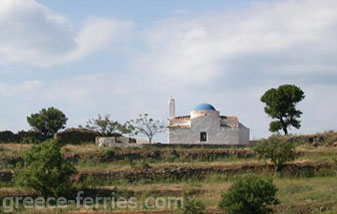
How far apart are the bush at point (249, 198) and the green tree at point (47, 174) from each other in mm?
8923

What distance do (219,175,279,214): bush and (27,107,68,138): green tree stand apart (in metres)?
26.5

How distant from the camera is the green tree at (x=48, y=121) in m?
47.2

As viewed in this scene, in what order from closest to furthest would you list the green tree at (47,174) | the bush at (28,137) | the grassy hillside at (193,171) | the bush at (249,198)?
the bush at (249,198)
the grassy hillside at (193,171)
the green tree at (47,174)
the bush at (28,137)

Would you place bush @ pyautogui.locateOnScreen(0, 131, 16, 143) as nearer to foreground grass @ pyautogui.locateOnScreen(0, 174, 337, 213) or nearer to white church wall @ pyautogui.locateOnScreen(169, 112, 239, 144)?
white church wall @ pyautogui.locateOnScreen(169, 112, 239, 144)

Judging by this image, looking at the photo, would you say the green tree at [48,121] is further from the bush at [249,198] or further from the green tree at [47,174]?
the bush at [249,198]

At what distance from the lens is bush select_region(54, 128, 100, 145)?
130 feet

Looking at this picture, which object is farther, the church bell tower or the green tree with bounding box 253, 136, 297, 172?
the church bell tower

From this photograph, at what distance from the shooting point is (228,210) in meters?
22.6

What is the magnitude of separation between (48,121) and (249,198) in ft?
92.8

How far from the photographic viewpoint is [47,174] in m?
28.0

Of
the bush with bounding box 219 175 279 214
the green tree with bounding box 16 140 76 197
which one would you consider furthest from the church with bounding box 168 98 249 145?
the bush with bounding box 219 175 279 214

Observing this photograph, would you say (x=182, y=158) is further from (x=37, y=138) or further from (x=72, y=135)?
(x=37, y=138)

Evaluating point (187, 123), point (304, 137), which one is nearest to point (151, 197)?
point (187, 123)

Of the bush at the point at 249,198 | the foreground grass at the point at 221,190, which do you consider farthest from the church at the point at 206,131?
the bush at the point at 249,198
